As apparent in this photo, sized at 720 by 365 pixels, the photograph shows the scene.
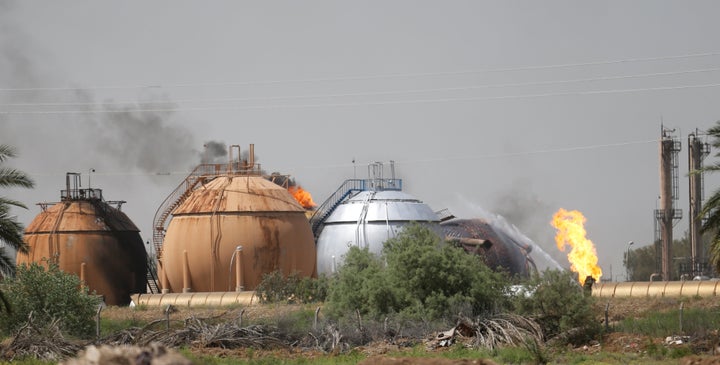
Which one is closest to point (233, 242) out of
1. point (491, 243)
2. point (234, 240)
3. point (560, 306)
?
point (234, 240)

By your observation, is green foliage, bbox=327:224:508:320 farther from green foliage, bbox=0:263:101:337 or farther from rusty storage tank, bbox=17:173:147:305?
rusty storage tank, bbox=17:173:147:305

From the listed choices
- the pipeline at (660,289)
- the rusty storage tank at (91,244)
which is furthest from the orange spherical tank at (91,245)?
the pipeline at (660,289)

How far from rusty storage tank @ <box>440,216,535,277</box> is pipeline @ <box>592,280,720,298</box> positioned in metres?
15.5

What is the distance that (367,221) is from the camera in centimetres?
7338

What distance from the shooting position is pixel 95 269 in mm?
69188

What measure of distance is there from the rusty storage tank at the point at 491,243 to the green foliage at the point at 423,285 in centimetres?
2806

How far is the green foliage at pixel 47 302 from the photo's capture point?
42.8 meters

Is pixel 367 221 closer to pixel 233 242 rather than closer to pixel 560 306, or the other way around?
pixel 233 242

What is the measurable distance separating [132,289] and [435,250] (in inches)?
1259

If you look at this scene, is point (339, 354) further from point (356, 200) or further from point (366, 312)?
point (356, 200)

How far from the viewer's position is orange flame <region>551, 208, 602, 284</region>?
77.7 metres

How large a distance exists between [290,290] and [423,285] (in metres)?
17.9

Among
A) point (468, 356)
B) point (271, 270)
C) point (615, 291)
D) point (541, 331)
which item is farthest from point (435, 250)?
point (271, 270)

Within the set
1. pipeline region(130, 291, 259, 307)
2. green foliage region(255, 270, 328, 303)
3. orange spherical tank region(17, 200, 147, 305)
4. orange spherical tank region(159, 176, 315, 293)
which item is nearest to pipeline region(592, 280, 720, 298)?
green foliage region(255, 270, 328, 303)
